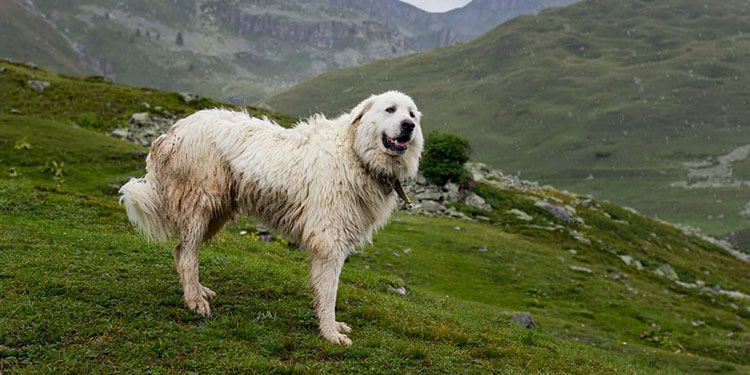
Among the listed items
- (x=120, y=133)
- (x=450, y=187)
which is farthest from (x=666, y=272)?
(x=120, y=133)

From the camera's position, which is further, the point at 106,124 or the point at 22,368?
the point at 106,124

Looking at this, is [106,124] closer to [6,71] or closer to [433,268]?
[6,71]

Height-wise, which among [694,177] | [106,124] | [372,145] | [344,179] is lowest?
[694,177]

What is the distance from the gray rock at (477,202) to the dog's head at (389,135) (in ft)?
125

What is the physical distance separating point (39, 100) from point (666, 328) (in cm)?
5565

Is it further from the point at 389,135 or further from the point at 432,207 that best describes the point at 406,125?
the point at 432,207

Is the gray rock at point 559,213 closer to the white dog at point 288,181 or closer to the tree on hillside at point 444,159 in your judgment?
the tree on hillside at point 444,159

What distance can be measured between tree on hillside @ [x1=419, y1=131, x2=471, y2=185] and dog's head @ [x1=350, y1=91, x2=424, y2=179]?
40.8 metres

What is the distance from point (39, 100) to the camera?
163 feet

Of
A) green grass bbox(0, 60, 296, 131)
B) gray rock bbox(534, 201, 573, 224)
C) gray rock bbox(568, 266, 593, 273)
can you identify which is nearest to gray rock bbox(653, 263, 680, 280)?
gray rock bbox(534, 201, 573, 224)

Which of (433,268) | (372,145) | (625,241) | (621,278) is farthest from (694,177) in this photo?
(372,145)

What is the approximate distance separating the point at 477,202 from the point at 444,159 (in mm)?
5775

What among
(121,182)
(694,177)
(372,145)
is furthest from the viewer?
(694,177)

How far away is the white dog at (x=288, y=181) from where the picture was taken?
364 inches
